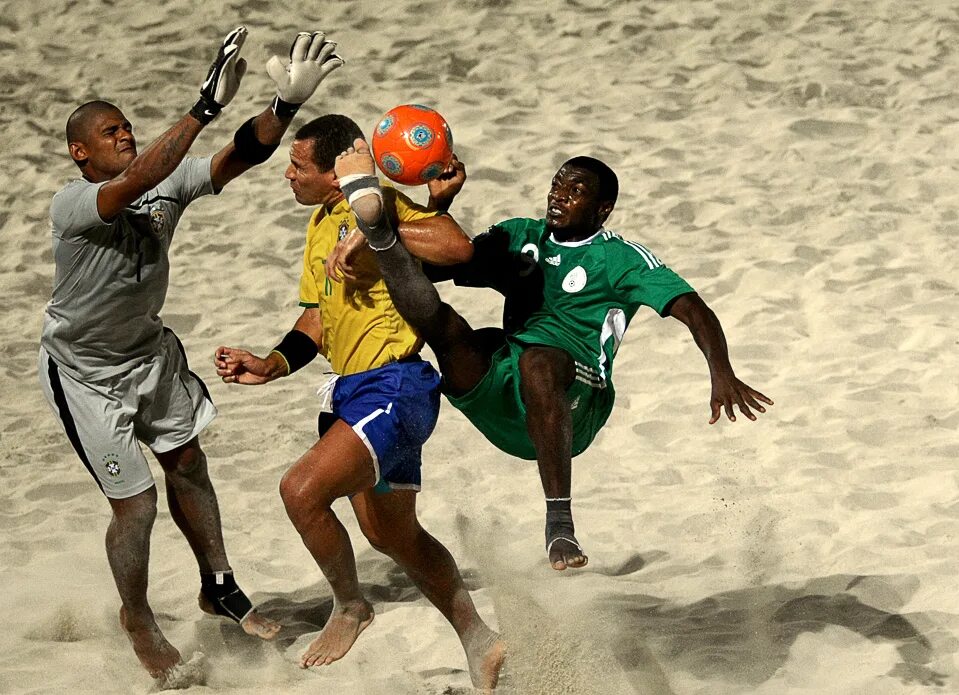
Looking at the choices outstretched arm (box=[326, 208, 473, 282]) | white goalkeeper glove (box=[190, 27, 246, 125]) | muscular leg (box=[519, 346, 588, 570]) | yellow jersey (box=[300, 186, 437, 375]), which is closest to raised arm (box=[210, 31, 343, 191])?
white goalkeeper glove (box=[190, 27, 246, 125])

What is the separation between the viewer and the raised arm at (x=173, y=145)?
3.98 meters

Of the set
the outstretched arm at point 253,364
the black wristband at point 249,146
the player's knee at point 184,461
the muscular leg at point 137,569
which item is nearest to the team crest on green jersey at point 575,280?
the outstretched arm at point 253,364

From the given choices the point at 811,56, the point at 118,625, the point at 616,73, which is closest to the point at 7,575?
the point at 118,625

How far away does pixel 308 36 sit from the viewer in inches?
158

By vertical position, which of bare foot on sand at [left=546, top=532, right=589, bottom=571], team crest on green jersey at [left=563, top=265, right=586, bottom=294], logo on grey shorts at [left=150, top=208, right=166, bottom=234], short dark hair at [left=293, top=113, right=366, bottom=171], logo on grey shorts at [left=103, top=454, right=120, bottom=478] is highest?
short dark hair at [left=293, top=113, right=366, bottom=171]

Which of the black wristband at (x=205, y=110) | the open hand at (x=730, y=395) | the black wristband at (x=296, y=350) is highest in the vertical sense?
the black wristband at (x=205, y=110)

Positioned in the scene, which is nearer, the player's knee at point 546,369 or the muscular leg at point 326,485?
the muscular leg at point 326,485

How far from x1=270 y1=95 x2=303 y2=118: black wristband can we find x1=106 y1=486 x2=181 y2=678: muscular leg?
1.32m

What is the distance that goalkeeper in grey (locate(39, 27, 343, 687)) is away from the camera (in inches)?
170

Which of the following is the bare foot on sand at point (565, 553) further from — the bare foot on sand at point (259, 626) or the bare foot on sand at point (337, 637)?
the bare foot on sand at point (259, 626)

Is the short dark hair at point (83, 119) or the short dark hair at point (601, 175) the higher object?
the short dark hair at point (83, 119)

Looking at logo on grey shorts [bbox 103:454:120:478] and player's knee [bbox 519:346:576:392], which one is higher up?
player's knee [bbox 519:346:576:392]

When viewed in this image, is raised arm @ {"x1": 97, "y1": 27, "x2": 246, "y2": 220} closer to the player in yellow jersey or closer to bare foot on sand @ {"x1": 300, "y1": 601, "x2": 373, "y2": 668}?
the player in yellow jersey

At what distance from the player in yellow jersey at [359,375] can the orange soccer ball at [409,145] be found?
90mm
